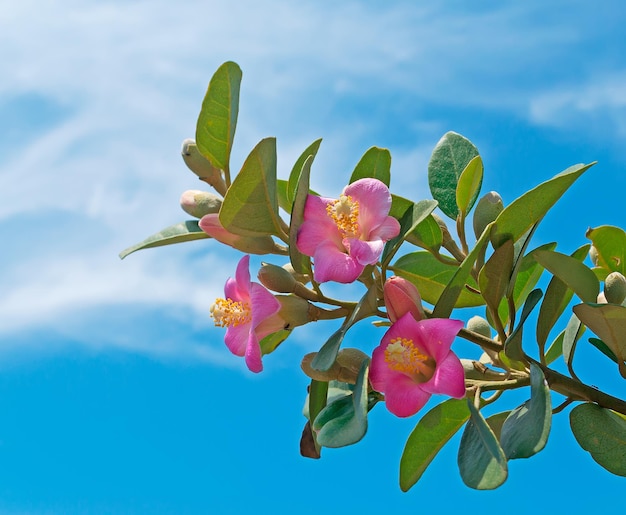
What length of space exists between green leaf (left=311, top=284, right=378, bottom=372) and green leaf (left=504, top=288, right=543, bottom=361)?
279 millimetres

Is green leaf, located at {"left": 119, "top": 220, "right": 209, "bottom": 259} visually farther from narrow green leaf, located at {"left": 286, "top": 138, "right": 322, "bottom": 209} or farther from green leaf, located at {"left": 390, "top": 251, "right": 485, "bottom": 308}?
green leaf, located at {"left": 390, "top": 251, "right": 485, "bottom": 308}

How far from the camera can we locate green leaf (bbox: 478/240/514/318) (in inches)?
66.7

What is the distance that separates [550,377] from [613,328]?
162 millimetres

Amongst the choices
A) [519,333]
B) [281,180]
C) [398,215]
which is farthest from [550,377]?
[281,180]

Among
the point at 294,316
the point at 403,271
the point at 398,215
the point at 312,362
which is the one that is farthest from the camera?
the point at 403,271

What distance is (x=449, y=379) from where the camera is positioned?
1526 mm

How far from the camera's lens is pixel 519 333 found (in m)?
1.66

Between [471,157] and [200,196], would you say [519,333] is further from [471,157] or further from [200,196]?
[200,196]

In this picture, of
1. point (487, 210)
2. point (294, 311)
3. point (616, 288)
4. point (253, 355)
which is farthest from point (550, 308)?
point (253, 355)

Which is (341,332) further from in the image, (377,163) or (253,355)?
(377,163)

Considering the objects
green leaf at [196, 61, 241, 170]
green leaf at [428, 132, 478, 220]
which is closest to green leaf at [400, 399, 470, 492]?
green leaf at [428, 132, 478, 220]

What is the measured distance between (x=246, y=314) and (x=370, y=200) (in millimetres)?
337

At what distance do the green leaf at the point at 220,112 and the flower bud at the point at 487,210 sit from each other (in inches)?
22.0

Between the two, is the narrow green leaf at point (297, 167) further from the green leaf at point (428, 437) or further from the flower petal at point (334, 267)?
the green leaf at point (428, 437)
